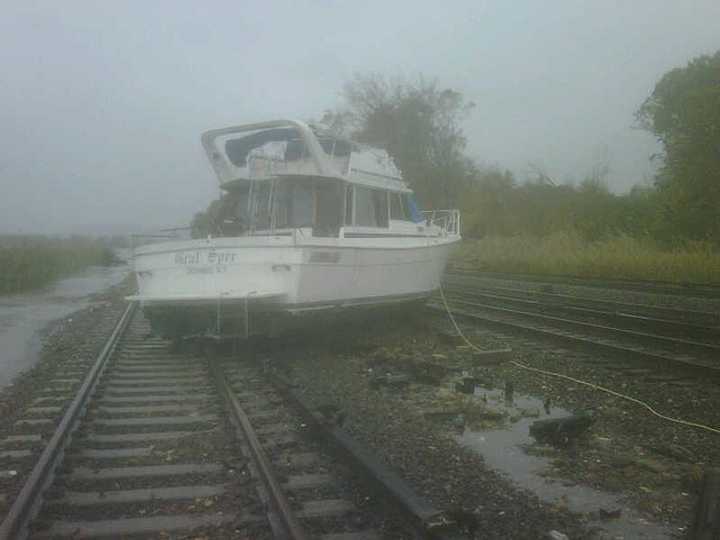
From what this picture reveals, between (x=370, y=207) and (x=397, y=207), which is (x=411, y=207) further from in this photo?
(x=370, y=207)

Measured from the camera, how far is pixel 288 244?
8.38 meters

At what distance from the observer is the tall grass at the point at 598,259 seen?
21.9 metres

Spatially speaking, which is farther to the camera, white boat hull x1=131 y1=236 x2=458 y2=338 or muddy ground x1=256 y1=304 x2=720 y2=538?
white boat hull x1=131 y1=236 x2=458 y2=338

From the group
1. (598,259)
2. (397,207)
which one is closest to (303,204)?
(397,207)

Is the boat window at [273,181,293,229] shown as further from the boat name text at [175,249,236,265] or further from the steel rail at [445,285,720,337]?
the steel rail at [445,285,720,337]

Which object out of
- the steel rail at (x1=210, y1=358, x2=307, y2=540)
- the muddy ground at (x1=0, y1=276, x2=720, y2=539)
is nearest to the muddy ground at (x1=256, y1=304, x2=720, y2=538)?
the muddy ground at (x1=0, y1=276, x2=720, y2=539)

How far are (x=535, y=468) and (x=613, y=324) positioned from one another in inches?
304

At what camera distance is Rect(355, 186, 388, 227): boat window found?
10.8m

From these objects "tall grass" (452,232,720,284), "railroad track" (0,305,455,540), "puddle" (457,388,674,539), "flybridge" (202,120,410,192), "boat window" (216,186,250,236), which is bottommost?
"puddle" (457,388,674,539)

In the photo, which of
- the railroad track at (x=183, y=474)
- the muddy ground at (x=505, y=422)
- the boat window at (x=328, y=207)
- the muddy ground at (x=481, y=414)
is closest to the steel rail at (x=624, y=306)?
the muddy ground at (x=481, y=414)

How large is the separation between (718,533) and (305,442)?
2887mm

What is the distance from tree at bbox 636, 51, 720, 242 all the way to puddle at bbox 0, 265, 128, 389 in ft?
65.6

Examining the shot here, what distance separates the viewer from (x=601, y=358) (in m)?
9.05

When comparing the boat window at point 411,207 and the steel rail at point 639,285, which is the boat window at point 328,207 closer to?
the boat window at point 411,207
